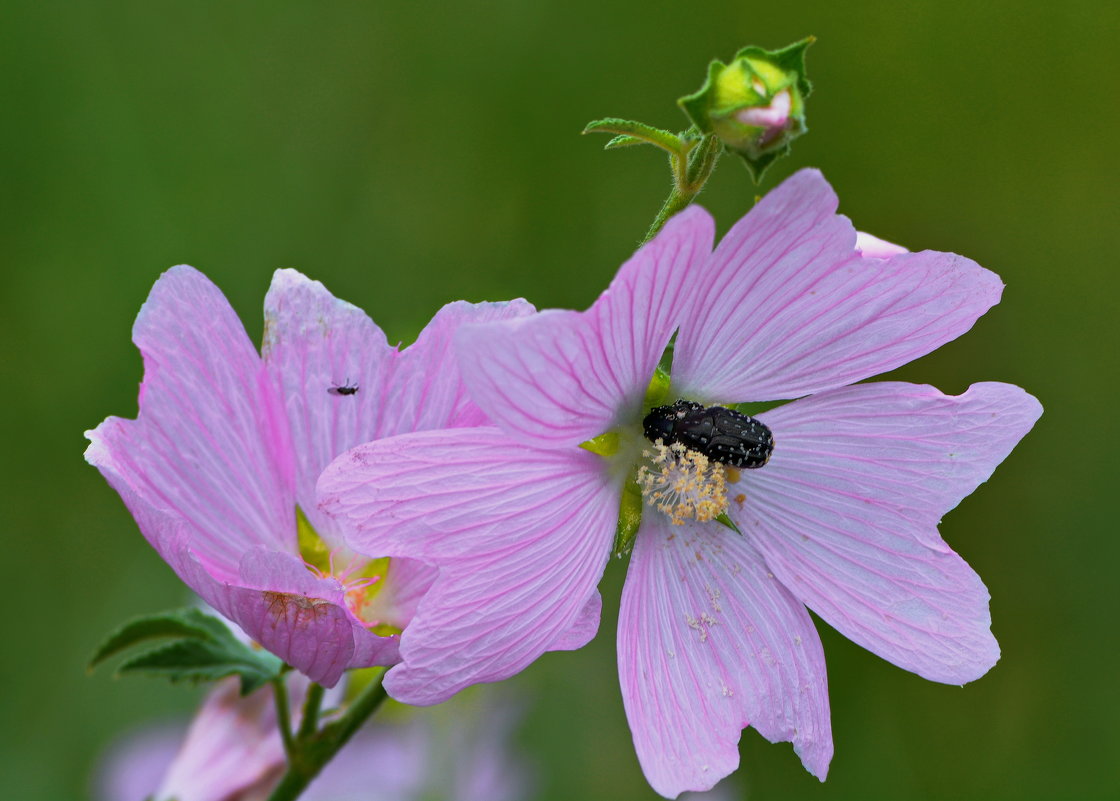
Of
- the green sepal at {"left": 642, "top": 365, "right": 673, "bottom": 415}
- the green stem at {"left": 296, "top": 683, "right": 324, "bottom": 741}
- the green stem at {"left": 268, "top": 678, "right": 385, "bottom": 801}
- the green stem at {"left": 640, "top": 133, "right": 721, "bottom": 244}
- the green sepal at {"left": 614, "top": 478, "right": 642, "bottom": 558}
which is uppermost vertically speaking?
the green stem at {"left": 640, "top": 133, "right": 721, "bottom": 244}

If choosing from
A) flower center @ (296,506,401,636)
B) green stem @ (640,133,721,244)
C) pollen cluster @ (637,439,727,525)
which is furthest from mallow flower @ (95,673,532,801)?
green stem @ (640,133,721,244)

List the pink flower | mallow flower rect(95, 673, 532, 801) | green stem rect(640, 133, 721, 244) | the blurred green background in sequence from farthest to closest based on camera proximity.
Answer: the blurred green background < mallow flower rect(95, 673, 532, 801) < the pink flower < green stem rect(640, 133, 721, 244)

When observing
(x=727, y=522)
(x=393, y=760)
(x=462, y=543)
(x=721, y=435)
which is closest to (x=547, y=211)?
(x=393, y=760)

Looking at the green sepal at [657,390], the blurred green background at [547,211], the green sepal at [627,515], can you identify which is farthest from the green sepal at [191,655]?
the blurred green background at [547,211]

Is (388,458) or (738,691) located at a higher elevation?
(388,458)

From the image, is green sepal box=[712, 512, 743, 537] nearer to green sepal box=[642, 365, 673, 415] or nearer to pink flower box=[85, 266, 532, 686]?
green sepal box=[642, 365, 673, 415]

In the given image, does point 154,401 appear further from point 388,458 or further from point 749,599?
point 749,599

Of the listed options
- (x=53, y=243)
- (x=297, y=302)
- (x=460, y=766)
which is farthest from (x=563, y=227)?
(x=297, y=302)
